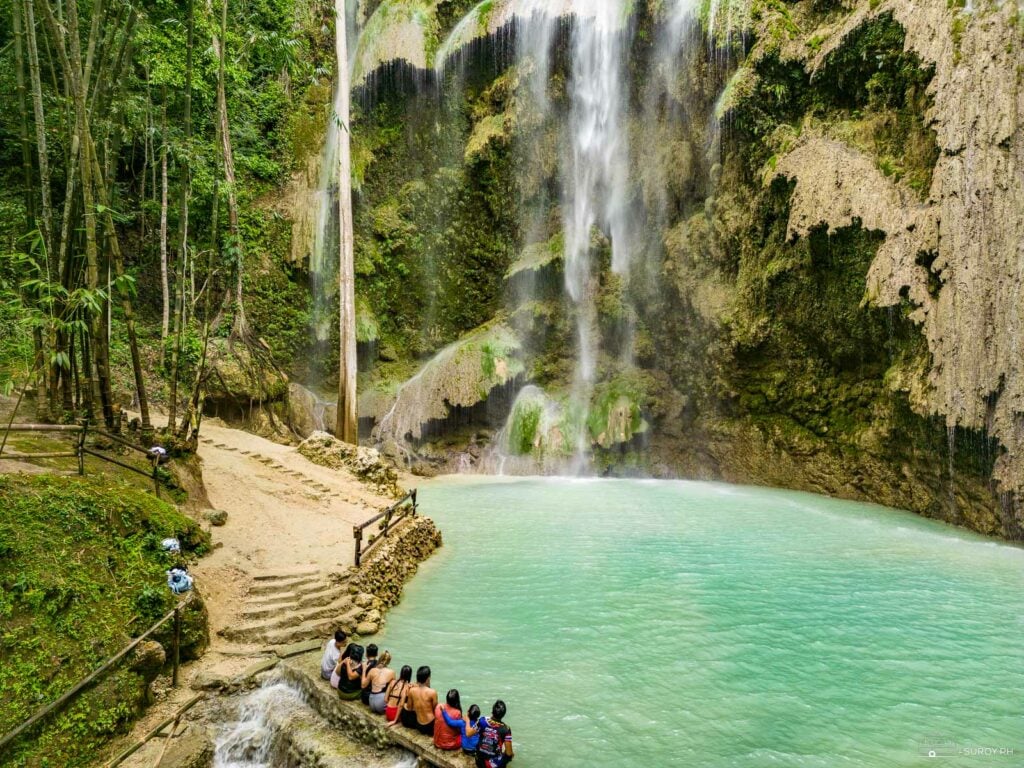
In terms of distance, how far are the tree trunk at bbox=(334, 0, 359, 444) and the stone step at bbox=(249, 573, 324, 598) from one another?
9.54 metres

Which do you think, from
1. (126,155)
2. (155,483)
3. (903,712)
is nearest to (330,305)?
(126,155)

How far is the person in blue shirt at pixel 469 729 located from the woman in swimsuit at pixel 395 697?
0.66 meters

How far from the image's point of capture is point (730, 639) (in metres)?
7.68

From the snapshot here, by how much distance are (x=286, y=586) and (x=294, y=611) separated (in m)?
0.54

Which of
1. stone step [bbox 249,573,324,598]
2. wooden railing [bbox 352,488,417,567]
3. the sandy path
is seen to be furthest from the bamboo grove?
wooden railing [bbox 352,488,417,567]

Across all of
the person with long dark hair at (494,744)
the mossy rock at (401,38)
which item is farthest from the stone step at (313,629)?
the mossy rock at (401,38)

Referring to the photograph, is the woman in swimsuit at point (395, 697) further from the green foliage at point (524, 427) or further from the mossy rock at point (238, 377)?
the green foliage at point (524, 427)

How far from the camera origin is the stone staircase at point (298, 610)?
25.0ft

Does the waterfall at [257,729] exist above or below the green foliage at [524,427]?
below

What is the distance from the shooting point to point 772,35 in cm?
1695

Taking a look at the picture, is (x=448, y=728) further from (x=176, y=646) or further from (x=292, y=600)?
(x=292, y=600)

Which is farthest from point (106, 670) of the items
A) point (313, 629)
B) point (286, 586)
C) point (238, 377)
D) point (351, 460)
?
point (238, 377)

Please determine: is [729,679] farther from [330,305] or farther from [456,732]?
[330,305]

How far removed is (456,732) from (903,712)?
4.43m
